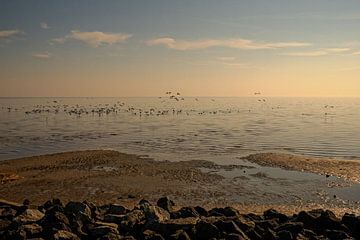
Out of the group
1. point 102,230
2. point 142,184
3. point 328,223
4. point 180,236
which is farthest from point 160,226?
point 142,184

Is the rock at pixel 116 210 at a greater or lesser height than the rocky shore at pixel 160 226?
lesser

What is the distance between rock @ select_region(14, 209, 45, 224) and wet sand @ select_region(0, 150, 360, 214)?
5581 millimetres

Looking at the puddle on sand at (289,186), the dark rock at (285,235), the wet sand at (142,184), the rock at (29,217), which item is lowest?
the wet sand at (142,184)

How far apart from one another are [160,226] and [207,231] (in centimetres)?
143

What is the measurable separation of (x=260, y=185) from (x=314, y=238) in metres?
11.0

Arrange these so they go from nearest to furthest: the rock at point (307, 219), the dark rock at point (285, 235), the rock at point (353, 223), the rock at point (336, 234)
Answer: the dark rock at point (285, 235) → the rock at point (336, 234) → the rock at point (353, 223) → the rock at point (307, 219)

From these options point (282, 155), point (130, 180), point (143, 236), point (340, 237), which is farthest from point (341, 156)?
point (143, 236)

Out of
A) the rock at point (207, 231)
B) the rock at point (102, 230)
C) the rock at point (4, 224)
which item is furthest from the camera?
the rock at point (4, 224)

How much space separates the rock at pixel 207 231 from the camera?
1020cm

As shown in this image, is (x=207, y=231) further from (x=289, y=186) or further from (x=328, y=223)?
(x=289, y=186)

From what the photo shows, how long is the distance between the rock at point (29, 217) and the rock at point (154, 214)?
337 centimetres

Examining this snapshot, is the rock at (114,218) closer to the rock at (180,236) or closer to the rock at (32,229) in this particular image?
the rock at (32,229)

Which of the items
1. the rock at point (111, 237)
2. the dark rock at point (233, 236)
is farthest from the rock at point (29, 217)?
the dark rock at point (233, 236)

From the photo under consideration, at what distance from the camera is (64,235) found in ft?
32.6
